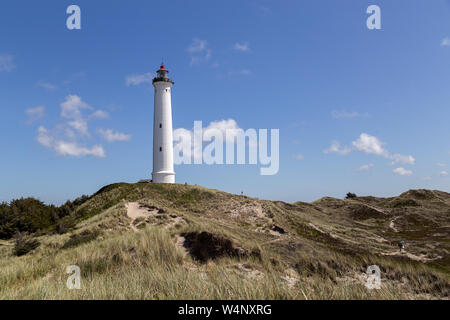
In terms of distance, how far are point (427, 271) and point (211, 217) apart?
A: 1819cm

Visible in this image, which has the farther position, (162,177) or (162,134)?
(162,134)

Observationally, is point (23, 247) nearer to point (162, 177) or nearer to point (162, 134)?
point (162, 177)

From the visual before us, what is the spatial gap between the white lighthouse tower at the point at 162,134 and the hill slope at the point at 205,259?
364 centimetres

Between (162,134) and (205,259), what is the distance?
29.6 meters

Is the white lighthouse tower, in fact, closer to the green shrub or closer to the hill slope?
the hill slope

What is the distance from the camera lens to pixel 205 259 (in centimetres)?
1166

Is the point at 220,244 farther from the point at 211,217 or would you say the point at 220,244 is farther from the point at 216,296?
the point at 211,217

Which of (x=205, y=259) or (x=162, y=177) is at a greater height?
(x=162, y=177)

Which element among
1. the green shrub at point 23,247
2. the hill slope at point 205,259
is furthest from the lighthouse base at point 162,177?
the green shrub at point 23,247

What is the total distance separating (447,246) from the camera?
75.9 ft

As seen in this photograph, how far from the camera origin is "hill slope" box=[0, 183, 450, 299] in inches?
194

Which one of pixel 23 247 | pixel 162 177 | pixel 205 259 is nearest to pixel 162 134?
pixel 162 177

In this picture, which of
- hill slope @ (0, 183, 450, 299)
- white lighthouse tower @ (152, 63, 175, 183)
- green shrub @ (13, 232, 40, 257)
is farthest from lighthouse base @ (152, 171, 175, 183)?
green shrub @ (13, 232, 40, 257)

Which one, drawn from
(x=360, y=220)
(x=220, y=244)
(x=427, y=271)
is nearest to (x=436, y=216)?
(x=360, y=220)
